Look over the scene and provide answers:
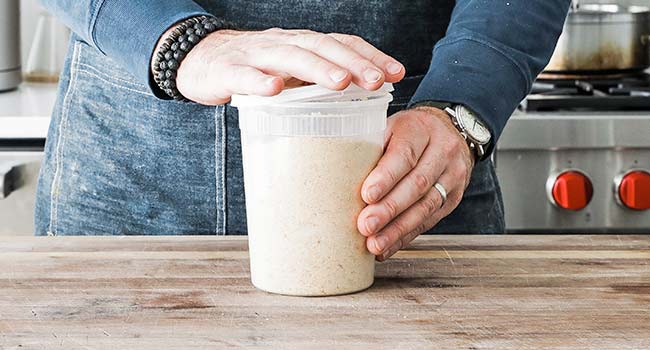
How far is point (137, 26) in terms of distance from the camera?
1.05 metres

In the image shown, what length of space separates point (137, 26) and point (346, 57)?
0.86 feet

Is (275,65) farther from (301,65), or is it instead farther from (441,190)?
(441,190)

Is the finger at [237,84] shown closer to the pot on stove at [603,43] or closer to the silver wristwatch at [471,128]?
the silver wristwatch at [471,128]

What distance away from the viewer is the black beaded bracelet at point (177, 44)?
99 cm

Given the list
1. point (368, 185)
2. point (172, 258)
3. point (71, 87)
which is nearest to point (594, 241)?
point (368, 185)

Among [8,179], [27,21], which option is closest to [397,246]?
[8,179]

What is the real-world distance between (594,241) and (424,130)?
0.23m

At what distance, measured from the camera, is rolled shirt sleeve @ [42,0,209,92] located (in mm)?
1028

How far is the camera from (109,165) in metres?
1.32

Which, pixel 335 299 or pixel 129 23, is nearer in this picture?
pixel 335 299

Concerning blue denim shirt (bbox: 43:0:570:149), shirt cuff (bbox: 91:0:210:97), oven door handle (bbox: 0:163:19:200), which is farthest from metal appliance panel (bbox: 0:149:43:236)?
shirt cuff (bbox: 91:0:210:97)

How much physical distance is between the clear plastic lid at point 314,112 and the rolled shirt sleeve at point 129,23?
0.53 feet

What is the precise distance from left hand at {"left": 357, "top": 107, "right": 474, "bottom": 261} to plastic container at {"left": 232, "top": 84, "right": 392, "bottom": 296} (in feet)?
0.04

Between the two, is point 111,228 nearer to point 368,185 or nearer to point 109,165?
point 109,165
